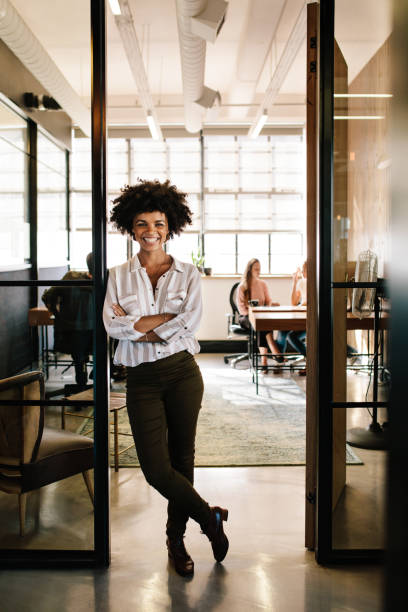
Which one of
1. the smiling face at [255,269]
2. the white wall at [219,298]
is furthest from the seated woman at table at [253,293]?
the white wall at [219,298]

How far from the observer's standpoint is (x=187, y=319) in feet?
7.75

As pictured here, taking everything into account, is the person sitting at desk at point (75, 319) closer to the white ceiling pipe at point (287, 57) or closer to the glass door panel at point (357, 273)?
the glass door panel at point (357, 273)

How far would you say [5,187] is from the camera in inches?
96.0

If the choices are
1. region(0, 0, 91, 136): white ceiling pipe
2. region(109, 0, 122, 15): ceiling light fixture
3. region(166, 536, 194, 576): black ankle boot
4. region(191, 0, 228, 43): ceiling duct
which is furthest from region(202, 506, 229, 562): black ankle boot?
region(191, 0, 228, 43): ceiling duct

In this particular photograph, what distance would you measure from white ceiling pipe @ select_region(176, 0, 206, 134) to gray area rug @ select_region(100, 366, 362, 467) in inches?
139

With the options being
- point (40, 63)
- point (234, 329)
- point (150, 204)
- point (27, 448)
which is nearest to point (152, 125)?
point (234, 329)

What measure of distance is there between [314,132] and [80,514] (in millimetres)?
2148

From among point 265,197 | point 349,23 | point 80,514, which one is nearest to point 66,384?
point 80,514

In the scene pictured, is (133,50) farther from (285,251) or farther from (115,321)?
(285,251)

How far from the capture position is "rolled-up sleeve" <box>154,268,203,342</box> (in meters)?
2.31

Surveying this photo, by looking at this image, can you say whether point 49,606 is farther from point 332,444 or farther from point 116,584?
point 332,444

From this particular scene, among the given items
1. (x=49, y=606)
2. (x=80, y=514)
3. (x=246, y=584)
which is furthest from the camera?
(x=80, y=514)

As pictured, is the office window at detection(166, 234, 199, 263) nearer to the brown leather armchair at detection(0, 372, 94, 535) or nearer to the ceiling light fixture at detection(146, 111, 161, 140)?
the ceiling light fixture at detection(146, 111, 161, 140)

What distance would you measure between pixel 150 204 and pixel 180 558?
162 centimetres
